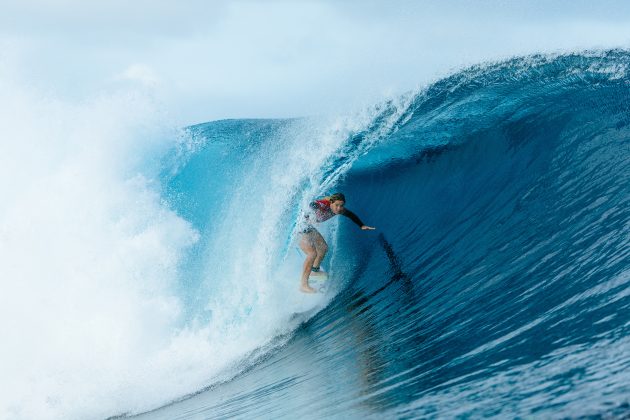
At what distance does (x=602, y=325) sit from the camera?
135 inches

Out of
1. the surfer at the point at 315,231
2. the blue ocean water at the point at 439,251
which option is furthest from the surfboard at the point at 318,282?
the blue ocean water at the point at 439,251

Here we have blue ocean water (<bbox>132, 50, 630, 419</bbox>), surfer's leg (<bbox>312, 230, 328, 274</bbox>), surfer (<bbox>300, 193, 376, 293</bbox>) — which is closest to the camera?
blue ocean water (<bbox>132, 50, 630, 419</bbox>)

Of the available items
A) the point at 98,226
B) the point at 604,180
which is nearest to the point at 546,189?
the point at 604,180

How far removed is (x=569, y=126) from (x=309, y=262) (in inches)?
174

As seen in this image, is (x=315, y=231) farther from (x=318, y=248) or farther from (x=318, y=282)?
(x=318, y=282)

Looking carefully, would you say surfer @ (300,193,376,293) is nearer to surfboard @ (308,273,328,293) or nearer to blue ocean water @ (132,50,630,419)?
surfboard @ (308,273,328,293)

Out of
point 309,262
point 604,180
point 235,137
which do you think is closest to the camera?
point 604,180

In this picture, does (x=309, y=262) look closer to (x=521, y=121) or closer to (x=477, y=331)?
(x=477, y=331)

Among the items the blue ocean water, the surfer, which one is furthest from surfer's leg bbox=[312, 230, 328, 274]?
the blue ocean water

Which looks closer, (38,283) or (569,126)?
(569,126)

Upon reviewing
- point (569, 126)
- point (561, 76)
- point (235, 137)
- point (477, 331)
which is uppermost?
point (235, 137)

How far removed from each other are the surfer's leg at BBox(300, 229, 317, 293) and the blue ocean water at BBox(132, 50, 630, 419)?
347 mm

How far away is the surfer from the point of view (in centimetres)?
729

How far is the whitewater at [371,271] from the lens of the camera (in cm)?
372
